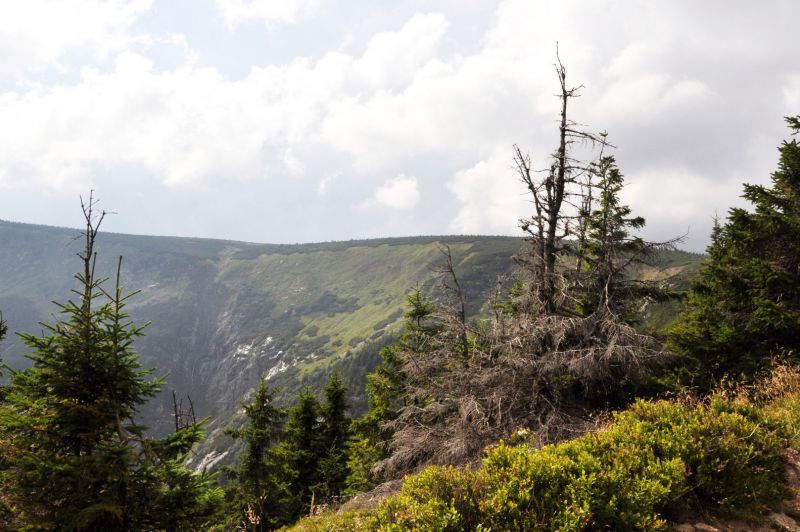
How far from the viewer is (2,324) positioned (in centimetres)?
1819

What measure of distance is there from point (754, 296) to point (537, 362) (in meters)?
8.26

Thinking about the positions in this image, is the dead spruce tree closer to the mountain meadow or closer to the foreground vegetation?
the mountain meadow

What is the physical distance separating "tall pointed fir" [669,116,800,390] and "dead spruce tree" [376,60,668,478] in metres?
2.49

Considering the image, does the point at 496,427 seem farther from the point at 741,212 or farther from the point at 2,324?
the point at 2,324

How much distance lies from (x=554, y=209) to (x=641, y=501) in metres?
9.83

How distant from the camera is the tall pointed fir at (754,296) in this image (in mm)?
12820

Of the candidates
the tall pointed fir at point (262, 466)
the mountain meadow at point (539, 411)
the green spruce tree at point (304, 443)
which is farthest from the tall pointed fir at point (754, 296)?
the green spruce tree at point (304, 443)

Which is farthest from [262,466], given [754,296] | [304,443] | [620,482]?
[754,296]

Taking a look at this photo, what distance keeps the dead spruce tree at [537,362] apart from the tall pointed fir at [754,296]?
2485mm

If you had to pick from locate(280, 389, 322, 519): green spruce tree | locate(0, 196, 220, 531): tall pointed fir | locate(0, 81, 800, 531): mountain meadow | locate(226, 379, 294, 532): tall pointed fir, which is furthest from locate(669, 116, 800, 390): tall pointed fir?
locate(280, 389, 322, 519): green spruce tree

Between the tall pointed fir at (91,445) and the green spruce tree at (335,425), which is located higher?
the tall pointed fir at (91,445)

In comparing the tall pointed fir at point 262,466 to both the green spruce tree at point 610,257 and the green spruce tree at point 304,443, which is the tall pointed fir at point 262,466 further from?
the green spruce tree at point 610,257

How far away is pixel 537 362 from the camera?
461 inches

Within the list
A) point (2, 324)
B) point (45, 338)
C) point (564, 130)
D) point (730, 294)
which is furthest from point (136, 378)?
point (730, 294)
